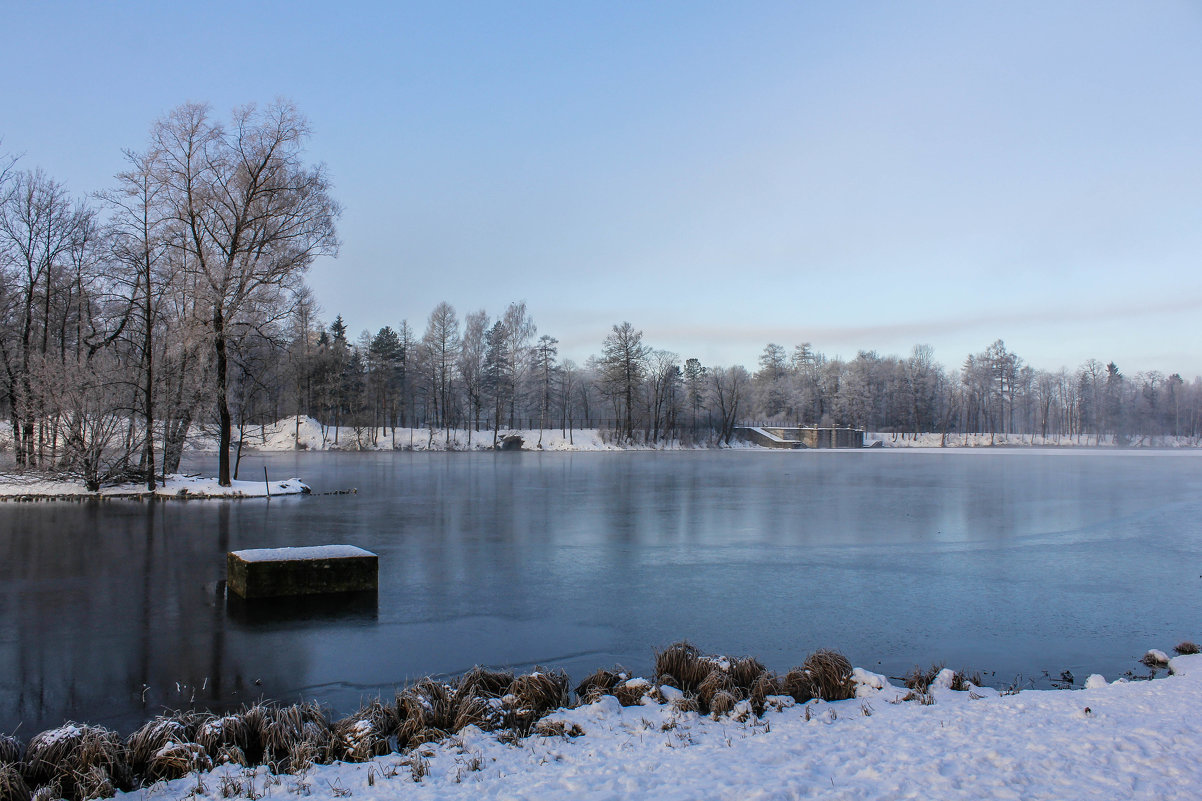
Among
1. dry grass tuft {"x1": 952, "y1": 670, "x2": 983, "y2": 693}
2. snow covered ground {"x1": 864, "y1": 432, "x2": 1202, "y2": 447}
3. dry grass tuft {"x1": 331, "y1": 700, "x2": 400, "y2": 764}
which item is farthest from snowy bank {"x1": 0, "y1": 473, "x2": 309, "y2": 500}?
snow covered ground {"x1": 864, "y1": 432, "x2": 1202, "y2": 447}

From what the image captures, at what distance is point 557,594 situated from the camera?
11.2 meters

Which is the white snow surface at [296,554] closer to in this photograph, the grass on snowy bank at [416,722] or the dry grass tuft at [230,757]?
the grass on snowy bank at [416,722]

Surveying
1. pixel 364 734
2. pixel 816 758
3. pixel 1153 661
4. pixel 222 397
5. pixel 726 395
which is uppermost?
pixel 726 395

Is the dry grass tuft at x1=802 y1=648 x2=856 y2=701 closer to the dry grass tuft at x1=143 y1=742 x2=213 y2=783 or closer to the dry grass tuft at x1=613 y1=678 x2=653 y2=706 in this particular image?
the dry grass tuft at x1=613 y1=678 x2=653 y2=706

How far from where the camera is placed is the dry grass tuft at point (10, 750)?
5.02m

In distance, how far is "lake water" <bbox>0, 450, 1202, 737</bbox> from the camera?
7766 mm

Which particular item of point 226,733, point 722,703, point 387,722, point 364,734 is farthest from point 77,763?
point 722,703

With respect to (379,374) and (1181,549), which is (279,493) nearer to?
(1181,549)

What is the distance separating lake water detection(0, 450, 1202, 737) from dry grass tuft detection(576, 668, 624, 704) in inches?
25.7

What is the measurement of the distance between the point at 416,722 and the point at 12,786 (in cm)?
246

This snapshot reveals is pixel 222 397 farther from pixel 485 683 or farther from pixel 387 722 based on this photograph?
pixel 387 722

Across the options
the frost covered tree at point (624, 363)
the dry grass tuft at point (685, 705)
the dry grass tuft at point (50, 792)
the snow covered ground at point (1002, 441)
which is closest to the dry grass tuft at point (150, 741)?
the dry grass tuft at point (50, 792)

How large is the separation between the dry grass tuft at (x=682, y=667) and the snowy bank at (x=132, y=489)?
803 inches

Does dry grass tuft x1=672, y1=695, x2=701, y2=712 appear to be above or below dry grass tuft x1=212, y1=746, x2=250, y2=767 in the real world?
below
